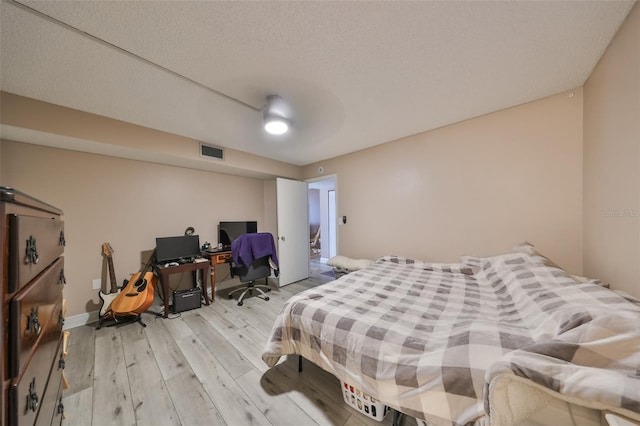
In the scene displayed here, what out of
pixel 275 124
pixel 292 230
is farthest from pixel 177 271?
pixel 275 124

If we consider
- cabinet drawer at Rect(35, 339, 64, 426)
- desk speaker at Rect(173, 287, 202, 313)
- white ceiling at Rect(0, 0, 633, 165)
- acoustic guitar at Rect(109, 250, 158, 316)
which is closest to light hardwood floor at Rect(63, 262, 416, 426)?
acoustic guitar at Rect(109, 250, 158, 316)

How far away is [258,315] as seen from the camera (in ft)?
8.58

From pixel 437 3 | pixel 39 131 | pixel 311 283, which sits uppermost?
pixel 437 3

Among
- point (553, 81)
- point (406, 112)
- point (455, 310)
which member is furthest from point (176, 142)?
point (553, 81)

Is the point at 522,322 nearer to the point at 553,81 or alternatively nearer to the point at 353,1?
the point at 353,1

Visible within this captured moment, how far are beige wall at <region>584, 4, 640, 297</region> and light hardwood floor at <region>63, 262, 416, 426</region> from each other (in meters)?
1.86

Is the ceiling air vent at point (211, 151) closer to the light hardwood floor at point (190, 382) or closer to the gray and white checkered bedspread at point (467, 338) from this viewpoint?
the light hardwood floor at point (190, 382)

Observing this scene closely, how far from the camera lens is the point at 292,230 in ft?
12.9

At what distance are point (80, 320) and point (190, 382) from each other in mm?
2010

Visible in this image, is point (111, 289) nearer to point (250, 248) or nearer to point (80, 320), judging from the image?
point (80, 320)

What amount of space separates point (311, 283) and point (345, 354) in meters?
2.70

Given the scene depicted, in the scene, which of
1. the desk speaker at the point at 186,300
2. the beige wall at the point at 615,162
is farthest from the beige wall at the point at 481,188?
the desk speaker at the point at 186,300

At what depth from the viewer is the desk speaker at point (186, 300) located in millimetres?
2693

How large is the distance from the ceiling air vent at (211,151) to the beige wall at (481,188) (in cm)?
218
